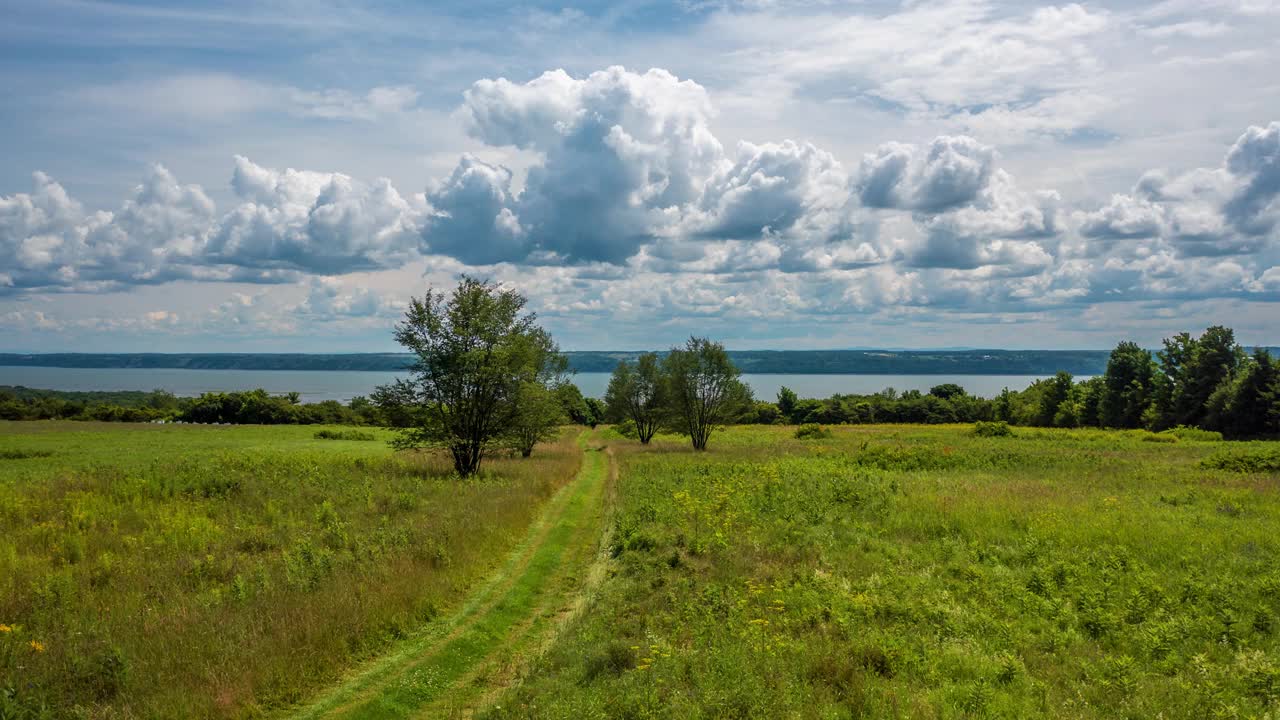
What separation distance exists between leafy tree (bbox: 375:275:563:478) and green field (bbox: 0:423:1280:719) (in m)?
6.55

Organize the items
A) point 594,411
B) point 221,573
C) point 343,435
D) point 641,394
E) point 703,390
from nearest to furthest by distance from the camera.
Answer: point 221,573 → point 703,390 → point 343,435 → point 641,394 → point 594,411

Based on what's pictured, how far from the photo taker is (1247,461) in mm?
31359

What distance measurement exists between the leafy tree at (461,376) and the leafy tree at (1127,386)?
8335cm

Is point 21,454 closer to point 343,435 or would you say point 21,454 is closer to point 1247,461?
point 343,435

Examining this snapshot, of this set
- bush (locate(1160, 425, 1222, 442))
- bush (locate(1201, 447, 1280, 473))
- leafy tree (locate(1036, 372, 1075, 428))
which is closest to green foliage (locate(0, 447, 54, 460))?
bush (locate(1201, 447, 1280, 473))

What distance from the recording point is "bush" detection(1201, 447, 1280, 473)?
3033 cm

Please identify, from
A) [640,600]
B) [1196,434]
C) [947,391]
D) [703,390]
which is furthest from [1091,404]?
[640,600]

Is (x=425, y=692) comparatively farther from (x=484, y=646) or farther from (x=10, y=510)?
(x=10, y=510)

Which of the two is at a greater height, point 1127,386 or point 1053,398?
point 1127,386

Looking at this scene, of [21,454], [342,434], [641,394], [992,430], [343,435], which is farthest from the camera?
[992,430]

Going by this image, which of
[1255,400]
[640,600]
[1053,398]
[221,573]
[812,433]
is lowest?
[812,433]

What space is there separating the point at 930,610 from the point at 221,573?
15417 millimetres

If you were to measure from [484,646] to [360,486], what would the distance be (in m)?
16.5

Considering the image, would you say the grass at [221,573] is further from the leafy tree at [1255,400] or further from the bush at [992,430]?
the leafy tree at [1255,400]
